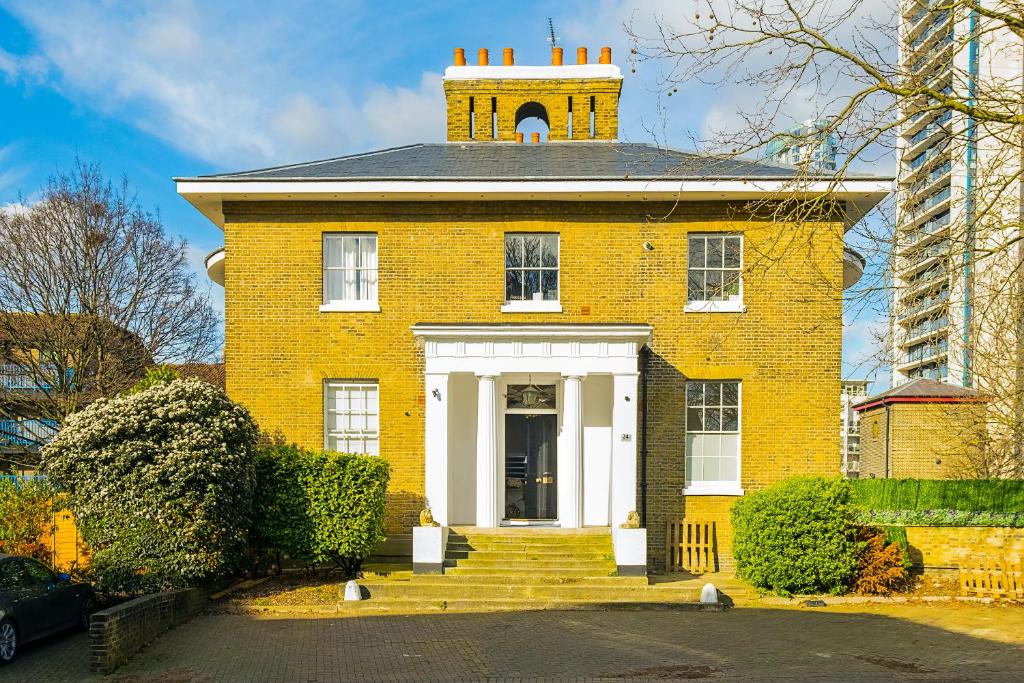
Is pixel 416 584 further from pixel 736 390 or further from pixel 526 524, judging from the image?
pixel 736 390

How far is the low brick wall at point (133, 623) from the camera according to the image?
11180mm

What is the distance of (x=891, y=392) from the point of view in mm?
28016

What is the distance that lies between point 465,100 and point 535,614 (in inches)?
536

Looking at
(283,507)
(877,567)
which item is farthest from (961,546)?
(283,507)

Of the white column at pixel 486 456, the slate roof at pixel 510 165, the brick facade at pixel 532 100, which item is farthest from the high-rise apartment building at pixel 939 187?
the brick facade at pixel 532 100

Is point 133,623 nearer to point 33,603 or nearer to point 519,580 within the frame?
point 33,603

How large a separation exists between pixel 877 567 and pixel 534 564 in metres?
6.11

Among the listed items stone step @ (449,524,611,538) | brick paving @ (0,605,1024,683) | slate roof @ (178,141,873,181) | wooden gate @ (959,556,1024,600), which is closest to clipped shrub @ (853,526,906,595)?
brick paving @ (0,605,1024,683)

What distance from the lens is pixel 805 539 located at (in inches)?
601

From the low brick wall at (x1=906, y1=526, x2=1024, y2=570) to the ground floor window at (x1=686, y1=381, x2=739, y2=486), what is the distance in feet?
12.0

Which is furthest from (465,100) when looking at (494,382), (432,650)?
(432,650)

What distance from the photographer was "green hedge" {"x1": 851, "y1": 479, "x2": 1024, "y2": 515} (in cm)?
1709

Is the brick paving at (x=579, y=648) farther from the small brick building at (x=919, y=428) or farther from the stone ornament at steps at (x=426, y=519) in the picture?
the small brick building at (x=919, y=428)

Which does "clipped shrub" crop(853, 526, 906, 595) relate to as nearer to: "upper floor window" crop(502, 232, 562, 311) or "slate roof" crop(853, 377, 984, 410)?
"upper floor window" crop(502, 232, 562, 311)
